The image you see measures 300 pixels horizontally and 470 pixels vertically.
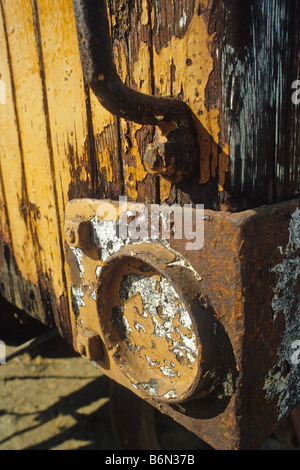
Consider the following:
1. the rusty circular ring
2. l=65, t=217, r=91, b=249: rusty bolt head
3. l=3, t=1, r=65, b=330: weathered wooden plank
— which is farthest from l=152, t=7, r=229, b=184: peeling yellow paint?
l=3, t=1, r=65, b=330: weathered wooden plank

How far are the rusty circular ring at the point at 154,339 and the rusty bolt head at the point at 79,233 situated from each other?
99 millimetres

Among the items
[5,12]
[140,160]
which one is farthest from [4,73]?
[140,160]

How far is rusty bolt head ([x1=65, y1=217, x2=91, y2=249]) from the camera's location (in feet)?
2.55

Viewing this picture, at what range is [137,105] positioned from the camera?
527 millimetres

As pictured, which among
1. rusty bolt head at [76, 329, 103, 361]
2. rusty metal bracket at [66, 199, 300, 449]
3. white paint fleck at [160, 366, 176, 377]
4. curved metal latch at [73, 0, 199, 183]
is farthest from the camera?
rusty bolt head at [76, 329, 103, 361]

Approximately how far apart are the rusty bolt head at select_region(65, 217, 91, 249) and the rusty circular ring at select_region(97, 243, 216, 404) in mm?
99

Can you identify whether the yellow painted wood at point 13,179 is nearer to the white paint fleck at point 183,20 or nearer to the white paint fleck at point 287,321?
the white paint fleck at point 183,20

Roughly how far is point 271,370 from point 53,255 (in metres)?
0.68

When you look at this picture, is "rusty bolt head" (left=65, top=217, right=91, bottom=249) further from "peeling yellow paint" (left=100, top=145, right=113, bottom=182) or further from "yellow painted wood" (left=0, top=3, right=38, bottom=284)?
"yellow painted wood" (left=0, top=3, right=38, bottom=284)

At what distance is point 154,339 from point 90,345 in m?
0.21

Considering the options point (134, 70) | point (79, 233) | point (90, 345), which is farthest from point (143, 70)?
point (90, 345)

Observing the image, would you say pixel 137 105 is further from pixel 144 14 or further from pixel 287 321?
pixel 287 321

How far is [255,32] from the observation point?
1.70ft

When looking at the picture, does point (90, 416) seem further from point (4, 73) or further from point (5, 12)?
point (5, 12)
